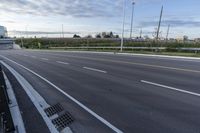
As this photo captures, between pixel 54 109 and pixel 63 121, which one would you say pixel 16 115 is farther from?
pixel 63 121

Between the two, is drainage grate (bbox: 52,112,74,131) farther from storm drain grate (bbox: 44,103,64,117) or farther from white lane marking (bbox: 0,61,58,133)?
storm drain grate (bbox: 44,103,64,117)

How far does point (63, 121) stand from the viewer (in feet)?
20.5

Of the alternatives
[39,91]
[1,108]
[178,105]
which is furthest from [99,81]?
[1,108]

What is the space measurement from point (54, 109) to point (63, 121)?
3.84 ft

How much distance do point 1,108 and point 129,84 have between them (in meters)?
6.14

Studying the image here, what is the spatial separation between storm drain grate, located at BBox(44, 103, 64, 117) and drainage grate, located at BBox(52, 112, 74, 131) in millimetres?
395

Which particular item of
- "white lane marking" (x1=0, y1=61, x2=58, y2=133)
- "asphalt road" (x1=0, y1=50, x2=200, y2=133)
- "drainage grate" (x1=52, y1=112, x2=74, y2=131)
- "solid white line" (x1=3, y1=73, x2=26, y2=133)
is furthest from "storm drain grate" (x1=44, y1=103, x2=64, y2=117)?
"solid white line" (x1=3, y1=73, x2=26, y2=133)

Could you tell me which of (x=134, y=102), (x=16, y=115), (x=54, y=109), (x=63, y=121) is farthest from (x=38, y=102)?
(x=134, y=102)

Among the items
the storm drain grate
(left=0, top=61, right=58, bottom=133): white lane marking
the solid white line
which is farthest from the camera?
the storm drain grate

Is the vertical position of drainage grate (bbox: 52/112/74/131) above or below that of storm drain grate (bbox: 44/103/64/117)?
above

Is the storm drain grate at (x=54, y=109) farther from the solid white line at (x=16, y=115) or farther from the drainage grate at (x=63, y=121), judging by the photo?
the solid white line at (x=16, y=115)

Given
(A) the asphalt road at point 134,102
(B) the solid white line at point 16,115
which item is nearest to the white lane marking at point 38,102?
(A) the asphalt road at point 134,102

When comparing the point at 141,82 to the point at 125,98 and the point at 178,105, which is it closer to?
the point at 125,98

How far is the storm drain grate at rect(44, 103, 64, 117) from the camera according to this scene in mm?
6941
